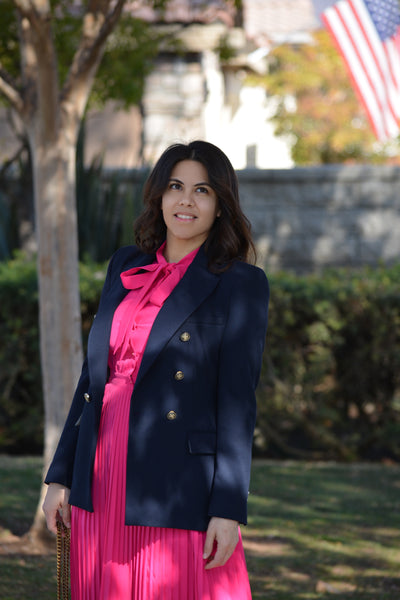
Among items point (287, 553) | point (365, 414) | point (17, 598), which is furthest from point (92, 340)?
point (365, 414)

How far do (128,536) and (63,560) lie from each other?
0.42m

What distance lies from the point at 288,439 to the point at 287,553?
9.50 feet

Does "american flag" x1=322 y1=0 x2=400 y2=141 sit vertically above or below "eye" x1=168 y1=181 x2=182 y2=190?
above

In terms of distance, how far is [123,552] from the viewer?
7.93 ft

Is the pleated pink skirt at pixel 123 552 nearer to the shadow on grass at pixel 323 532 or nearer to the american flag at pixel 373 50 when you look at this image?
the shadow on grass at pixel 323 532

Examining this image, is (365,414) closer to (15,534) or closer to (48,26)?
(15,534)

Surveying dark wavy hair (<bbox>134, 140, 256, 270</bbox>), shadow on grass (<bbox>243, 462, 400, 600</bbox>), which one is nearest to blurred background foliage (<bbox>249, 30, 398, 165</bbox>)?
shadow on grass (<bbox>243, 462, 400, 600</bbox>)

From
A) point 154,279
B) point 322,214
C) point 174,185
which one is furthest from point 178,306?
point 322,214

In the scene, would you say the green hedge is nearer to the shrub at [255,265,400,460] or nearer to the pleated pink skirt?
the shrub at [255,265,400,460]

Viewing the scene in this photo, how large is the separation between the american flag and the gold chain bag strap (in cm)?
800

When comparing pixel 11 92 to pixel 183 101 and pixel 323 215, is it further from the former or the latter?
pixel 183 101

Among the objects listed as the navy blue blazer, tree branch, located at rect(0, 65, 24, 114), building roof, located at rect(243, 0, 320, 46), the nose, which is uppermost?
building roof, located at rect(243, 0, 320, 46)

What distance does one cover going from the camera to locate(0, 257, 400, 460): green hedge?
732cm

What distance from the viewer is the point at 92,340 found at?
8.54 feet
